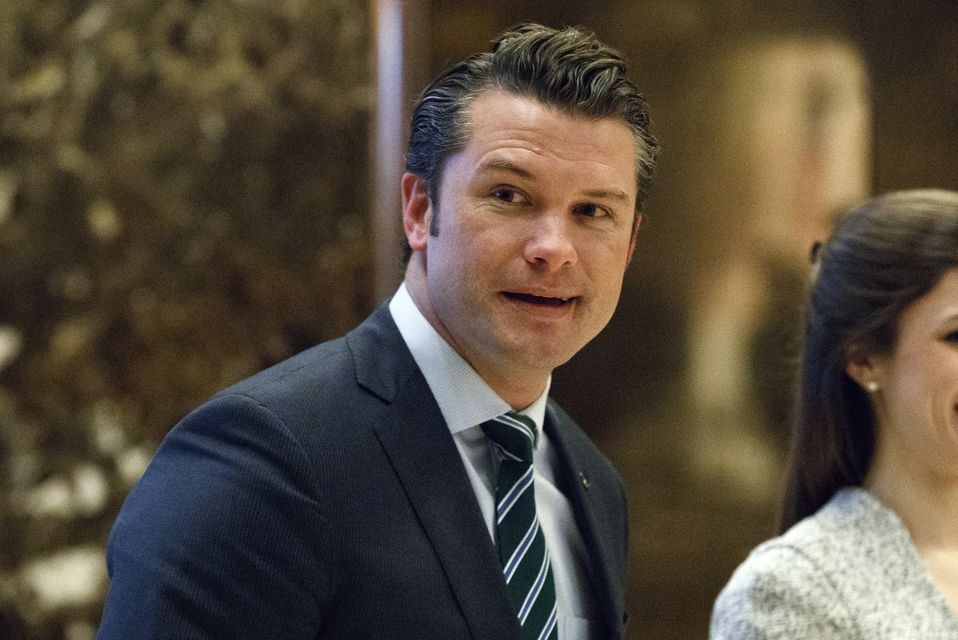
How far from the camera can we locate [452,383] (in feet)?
5.86

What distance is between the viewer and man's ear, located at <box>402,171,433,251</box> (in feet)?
6.08

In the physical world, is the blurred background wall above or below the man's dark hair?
below

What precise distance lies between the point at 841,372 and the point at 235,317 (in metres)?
1.56

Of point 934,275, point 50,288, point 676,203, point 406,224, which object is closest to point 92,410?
point 50,288

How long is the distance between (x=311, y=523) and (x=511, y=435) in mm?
387

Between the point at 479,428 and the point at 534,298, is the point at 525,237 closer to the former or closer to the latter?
the point at 534,298

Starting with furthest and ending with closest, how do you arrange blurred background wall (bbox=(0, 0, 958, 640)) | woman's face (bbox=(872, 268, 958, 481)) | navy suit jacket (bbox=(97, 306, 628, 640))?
1. blurred background wall (bbox=(0, 0, 958, 640))
2. woman's face (bbox=(872, 268, 958, 481))
3. navy suit jacket (bbox=(97, 306, 628, 640))

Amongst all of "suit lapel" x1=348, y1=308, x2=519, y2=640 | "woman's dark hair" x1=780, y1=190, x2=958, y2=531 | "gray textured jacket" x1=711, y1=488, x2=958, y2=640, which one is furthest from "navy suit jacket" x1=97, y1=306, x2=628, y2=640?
"woman's dark hair" x1=780, y1=190, x2=958, y2=531

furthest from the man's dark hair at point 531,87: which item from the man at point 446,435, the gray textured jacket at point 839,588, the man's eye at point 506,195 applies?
the gray textured jacket at point 839,588

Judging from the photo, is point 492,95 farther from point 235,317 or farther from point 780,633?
point 235,317

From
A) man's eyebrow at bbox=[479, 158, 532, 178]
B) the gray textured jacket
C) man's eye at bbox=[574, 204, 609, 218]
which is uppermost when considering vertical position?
man's eyebrow at bbox=[479, 158, 532, 178]

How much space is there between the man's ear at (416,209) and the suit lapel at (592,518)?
41 centimetres

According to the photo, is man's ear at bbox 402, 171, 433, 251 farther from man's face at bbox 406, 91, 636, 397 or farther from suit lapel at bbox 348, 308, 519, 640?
suit lapel at bbox 348, 308, 519, 640

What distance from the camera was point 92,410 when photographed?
9.98 ft
